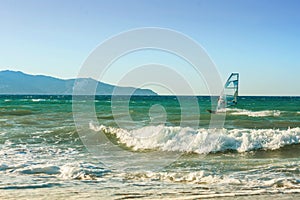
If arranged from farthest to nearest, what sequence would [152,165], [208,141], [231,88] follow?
1. [231,88]
2. [208,141]
3. [152,165]

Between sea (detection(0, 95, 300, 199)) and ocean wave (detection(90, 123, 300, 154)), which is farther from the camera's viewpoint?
ocean wave (detection(90, 123, 300, 154))

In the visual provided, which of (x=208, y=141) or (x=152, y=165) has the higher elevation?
(x=208, y=141)

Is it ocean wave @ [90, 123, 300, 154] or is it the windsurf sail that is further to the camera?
the windsurf sail

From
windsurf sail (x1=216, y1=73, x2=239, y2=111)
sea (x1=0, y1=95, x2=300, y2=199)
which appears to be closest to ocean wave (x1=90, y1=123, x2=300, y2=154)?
sea (x1=0, y1=95, x2=300, y2=199)

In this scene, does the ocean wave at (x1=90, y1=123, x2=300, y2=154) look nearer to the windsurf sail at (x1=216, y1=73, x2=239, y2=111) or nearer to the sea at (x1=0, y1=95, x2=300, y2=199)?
the sea at (x1=0, y1=95, x2=300, y2=199)

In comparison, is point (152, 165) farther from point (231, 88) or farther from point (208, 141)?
point (231, 88)

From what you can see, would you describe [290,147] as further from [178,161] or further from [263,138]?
[178,161]

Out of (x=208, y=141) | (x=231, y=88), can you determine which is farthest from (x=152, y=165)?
(x=231, y=88)

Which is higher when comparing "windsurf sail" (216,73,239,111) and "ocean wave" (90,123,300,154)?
"windsurf sail" (216,73,239,111)

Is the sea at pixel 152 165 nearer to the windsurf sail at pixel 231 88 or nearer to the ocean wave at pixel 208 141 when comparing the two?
the ocean wave at pixel 208 141

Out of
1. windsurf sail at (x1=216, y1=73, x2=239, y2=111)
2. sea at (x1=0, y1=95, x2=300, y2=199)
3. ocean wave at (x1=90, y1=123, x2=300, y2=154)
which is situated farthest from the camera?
windsurf sail at (x1=216, y1=73, x2=239, y2=111)

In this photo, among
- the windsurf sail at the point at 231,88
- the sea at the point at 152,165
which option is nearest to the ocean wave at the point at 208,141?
the sea at the point at 152,165

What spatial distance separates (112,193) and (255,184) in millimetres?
3406

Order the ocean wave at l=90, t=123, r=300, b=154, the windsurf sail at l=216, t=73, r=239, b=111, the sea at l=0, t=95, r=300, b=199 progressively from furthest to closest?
the windsurf sail at l=216, t=73, r=239, b=111
the ocean wave at l=90, t=123, r=300, b=154
the sea at l=0, t=95, r=300, b=199
